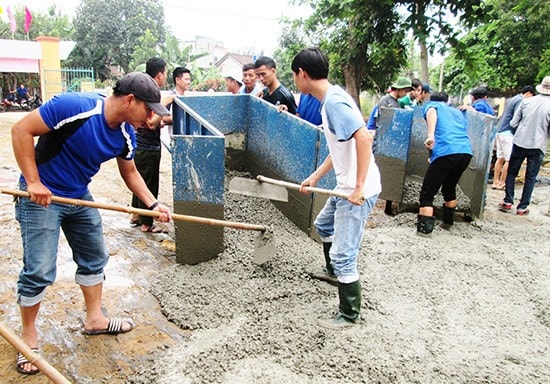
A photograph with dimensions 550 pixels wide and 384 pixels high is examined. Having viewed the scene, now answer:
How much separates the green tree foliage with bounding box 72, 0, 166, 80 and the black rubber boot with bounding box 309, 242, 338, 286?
3714cm

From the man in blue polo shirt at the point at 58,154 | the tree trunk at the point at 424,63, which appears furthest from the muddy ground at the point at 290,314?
the tree trunk at the point at 424,63

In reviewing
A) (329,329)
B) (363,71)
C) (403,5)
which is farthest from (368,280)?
(363,71)

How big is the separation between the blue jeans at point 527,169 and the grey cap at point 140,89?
5.34m

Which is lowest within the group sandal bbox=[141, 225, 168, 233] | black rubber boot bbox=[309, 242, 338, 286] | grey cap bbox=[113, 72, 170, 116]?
sandal bbox=[141, 225, 168, 233]

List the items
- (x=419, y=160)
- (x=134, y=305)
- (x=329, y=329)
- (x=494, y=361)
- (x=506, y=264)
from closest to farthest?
(x=494, y=361), (x=329, y=329), (x=134, y=305), (x=506, y=264), (x=419, y=160)

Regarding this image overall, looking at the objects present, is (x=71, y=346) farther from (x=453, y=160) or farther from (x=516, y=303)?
(x=453, y=160)

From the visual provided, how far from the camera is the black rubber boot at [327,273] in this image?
347 centimetres

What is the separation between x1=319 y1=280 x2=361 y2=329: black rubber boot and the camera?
2.84 metres

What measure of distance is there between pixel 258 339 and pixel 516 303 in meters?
2.09

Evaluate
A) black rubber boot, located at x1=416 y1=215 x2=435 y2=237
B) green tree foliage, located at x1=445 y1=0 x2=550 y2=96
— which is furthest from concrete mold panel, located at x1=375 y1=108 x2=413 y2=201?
green tree foliage, located at x1=445 y1=0 x2=550 y2=96

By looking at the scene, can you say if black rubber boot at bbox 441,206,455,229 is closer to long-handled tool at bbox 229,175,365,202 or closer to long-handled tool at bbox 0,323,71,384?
long-handled tool at bbox 229,175,365,202

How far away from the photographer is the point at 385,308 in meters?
3.15

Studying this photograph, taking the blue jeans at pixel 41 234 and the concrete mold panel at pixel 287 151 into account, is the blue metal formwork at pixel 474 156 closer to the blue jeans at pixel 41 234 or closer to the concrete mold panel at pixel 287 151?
the concrete mold panel at pixel 287 151

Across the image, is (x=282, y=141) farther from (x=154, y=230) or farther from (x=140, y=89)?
(x=140, y=89)
